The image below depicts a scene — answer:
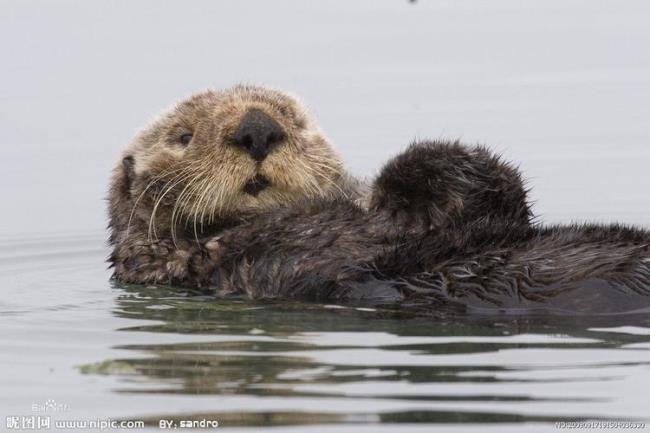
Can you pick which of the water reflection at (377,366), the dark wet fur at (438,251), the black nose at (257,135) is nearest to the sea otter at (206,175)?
the black nose at (257,135)

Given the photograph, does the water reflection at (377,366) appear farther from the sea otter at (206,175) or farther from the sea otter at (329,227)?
the sea otter at (206,175)

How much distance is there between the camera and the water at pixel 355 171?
5055mm

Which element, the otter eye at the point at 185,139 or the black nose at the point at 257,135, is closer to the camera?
the black nose at the point at 257,135

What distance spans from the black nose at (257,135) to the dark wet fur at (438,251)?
1.04 ft

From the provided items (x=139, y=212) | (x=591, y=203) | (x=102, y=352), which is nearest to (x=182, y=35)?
(x=591, y=203)

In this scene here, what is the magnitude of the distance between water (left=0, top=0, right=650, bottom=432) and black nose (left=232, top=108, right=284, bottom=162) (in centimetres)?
76

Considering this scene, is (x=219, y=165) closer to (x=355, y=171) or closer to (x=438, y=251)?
(x=438, y=251)

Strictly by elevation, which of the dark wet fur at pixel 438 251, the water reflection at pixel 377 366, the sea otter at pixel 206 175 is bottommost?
the water reflection at pixel 377 366

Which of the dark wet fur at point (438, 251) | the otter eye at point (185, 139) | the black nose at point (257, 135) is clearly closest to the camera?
the dark wet fur at point (438, 251)

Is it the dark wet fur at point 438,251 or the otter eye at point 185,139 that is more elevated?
the otter eye at point 185,139

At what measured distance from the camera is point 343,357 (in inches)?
221

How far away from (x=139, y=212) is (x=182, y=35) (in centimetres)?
844

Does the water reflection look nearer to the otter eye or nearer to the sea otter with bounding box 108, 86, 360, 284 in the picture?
the sea otter with bounding box 108, 86, 360, 284

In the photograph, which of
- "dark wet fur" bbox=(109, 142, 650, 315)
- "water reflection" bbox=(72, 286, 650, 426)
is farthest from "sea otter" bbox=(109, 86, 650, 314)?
"water reflection" bbox=(72, 286, 650, 426)
